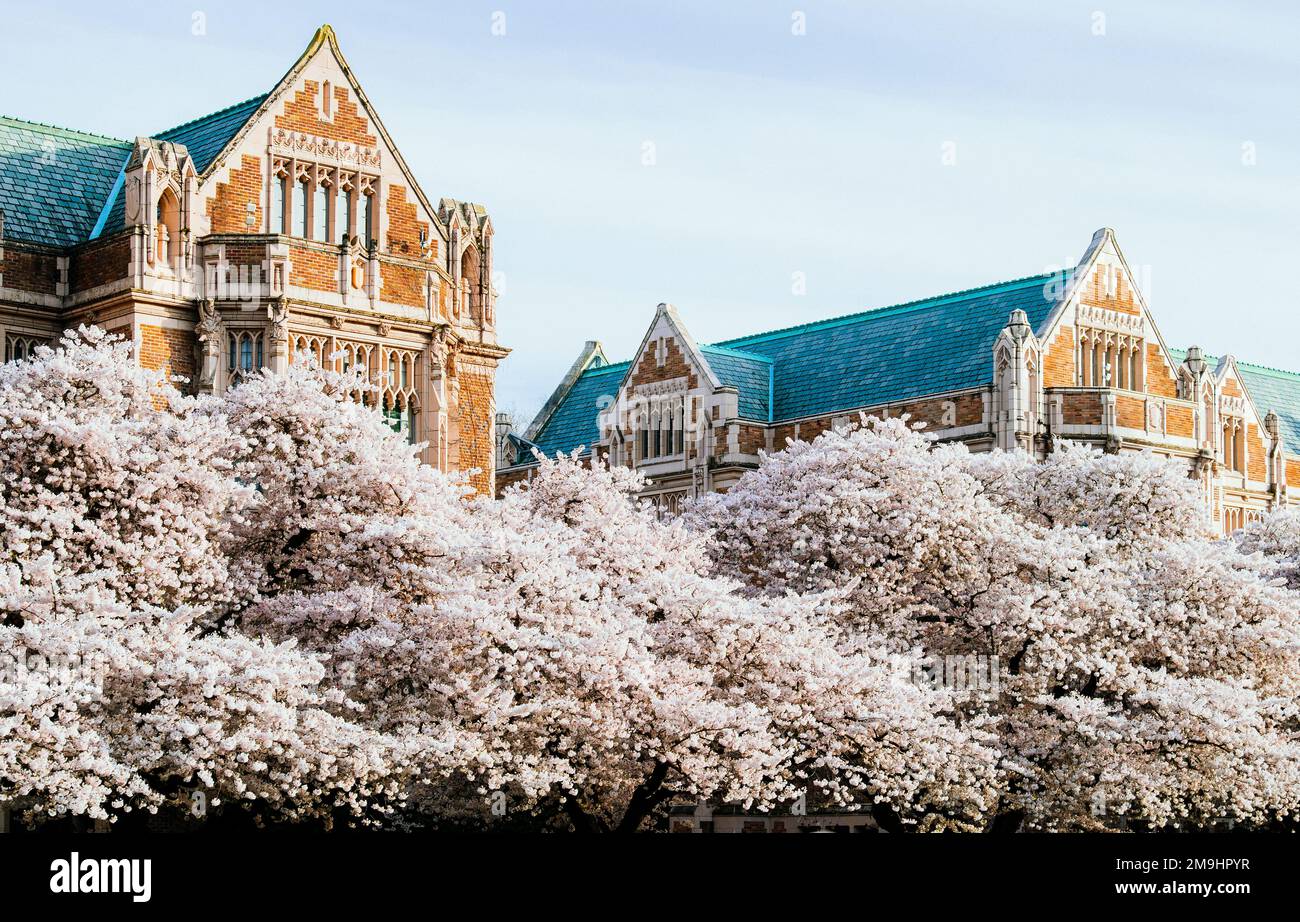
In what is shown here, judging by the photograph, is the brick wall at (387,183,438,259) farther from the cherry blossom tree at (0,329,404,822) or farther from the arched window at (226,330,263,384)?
the cherry blossom tree at (0,329,404,822)

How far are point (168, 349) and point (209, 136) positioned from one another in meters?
6.26

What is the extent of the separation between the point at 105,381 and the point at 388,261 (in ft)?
53.0

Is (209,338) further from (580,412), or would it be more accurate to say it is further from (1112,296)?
(580,412)

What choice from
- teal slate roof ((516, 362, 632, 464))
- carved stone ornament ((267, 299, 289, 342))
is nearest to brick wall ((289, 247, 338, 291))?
carved stone ornament ((267, 299, 289, 342))

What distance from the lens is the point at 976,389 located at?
6538cm

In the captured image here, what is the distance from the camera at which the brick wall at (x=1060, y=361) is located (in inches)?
2601

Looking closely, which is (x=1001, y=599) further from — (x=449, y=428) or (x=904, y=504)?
(x=449, y=428)

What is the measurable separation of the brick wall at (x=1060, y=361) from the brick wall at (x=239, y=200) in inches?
1001

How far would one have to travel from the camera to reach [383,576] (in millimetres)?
36625

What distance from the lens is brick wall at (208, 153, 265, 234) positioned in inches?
1977

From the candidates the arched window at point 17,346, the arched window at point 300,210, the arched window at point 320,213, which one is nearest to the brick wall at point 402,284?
the arched window at point 320,213

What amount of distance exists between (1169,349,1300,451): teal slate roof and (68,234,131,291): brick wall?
4549 centimetres

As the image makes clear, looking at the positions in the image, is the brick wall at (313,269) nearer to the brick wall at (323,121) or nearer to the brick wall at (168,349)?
the brick wall at (168,349)
